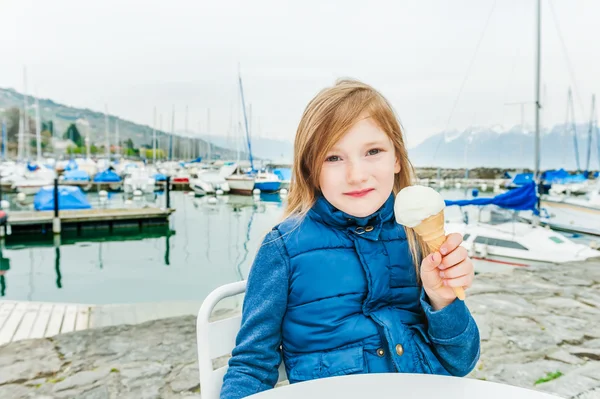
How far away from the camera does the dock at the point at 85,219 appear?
1328 centimetres

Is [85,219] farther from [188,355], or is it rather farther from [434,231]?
[434,231]

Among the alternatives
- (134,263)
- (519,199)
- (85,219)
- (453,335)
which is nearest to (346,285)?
(453,335)

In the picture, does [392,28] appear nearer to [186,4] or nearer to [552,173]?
[186,4]

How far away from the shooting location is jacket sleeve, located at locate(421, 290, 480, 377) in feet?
3.25

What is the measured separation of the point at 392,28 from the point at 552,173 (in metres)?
20.2

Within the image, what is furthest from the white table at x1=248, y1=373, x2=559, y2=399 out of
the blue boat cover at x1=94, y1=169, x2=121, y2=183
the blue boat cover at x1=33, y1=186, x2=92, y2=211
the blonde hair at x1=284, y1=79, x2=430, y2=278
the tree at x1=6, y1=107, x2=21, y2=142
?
the tree at x1=6, y1=107, x2=21, y2=142

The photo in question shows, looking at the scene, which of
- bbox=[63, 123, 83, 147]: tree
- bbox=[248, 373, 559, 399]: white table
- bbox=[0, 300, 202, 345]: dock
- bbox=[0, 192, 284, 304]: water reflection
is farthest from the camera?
bbox=[63, 123, 83, 147]: tree

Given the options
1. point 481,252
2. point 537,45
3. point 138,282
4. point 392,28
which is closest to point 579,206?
point 537,45

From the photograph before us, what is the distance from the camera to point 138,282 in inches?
381

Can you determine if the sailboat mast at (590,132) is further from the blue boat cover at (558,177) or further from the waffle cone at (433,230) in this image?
the waffle cone at (433,230)

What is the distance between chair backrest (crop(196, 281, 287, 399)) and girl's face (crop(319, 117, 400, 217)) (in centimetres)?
42

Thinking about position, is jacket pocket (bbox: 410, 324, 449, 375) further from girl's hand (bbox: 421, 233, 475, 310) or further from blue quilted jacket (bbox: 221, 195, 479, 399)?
girl's hand (bbox: 421, 233, 475, 310)

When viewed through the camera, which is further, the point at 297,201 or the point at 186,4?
the point at 186,4

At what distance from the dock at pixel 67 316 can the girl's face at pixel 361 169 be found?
3.65m
